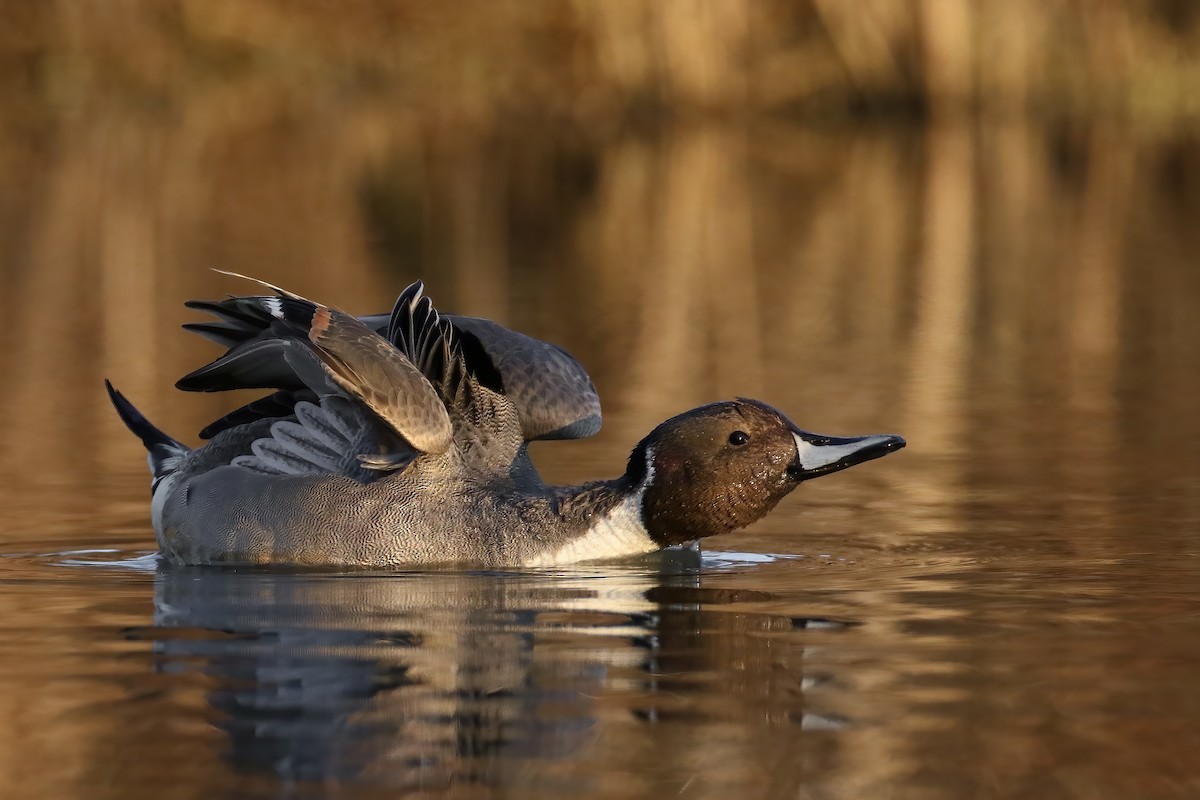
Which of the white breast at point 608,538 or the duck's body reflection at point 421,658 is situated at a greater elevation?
the white breast at point 608,538

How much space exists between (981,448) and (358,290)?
7214 millimetres

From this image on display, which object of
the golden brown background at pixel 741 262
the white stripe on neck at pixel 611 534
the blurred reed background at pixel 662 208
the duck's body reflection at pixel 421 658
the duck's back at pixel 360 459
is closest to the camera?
the duck's body reflection at pixel 421 658

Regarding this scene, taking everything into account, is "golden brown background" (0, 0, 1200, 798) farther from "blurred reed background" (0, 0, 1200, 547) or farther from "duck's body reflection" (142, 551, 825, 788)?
"duck's body reflection" (142, 551, 825, 788)

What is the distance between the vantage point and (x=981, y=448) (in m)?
10.6

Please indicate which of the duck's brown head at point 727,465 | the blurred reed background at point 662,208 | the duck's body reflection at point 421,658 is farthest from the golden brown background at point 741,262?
the duck's brown head at point 727,465

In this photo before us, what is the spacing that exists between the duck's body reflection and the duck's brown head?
201mm

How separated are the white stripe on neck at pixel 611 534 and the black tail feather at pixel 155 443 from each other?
5.51ft

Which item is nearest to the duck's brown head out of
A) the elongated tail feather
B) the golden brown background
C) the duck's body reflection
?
the duck's body reflection

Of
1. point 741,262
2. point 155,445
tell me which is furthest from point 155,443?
point 741,262

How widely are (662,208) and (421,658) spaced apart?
18663mm

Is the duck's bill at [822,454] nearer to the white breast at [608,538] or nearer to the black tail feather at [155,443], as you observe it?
the white breast at [608,538]

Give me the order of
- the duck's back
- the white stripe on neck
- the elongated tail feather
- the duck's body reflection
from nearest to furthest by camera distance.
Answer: the duck's body reflection, the duck's back, the white stripe on neck, the elongated tail feather

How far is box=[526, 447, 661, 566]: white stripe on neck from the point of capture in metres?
7.99

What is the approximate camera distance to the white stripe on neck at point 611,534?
799cm
